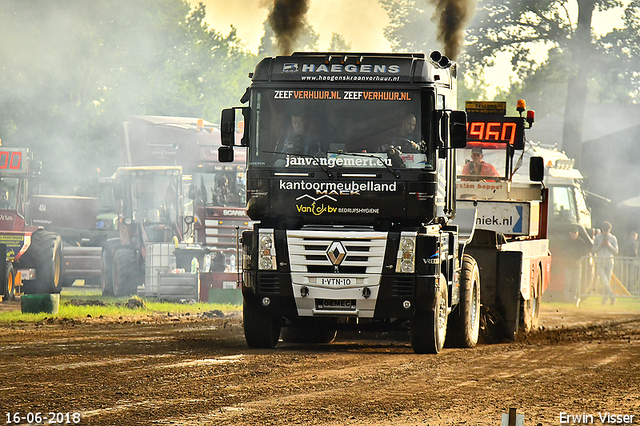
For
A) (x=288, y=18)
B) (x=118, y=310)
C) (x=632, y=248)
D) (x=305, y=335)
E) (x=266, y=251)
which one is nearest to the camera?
(x=266, y=251)

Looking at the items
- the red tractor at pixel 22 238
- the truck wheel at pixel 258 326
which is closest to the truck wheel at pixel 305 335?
the truck wheel at pixel 258 326

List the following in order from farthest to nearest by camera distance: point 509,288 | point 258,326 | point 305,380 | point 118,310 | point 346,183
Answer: point 118,310 → point 509,288 → point 258,326 → point 346,183 → point 305,380

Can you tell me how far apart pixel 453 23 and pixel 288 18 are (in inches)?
156

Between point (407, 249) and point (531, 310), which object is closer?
point (407, 249)

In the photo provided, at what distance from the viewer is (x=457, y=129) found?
11812 millimetres

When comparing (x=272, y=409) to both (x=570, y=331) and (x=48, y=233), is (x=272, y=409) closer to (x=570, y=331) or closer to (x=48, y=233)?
(x=570, y=331)

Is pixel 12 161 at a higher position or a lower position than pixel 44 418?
higher

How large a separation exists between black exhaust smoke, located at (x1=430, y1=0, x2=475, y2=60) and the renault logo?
8.73 m

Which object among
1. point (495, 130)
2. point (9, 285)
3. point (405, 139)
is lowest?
point (9, 285)

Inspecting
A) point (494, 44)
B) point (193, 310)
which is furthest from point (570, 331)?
point (494, 44)

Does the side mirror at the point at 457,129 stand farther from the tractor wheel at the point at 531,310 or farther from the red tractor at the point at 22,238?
the red tractor at the point at 22,238

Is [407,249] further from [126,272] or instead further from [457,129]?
[126,272]

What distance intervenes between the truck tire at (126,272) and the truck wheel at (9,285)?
256cm

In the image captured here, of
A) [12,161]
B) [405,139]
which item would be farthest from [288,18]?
[12,161]
